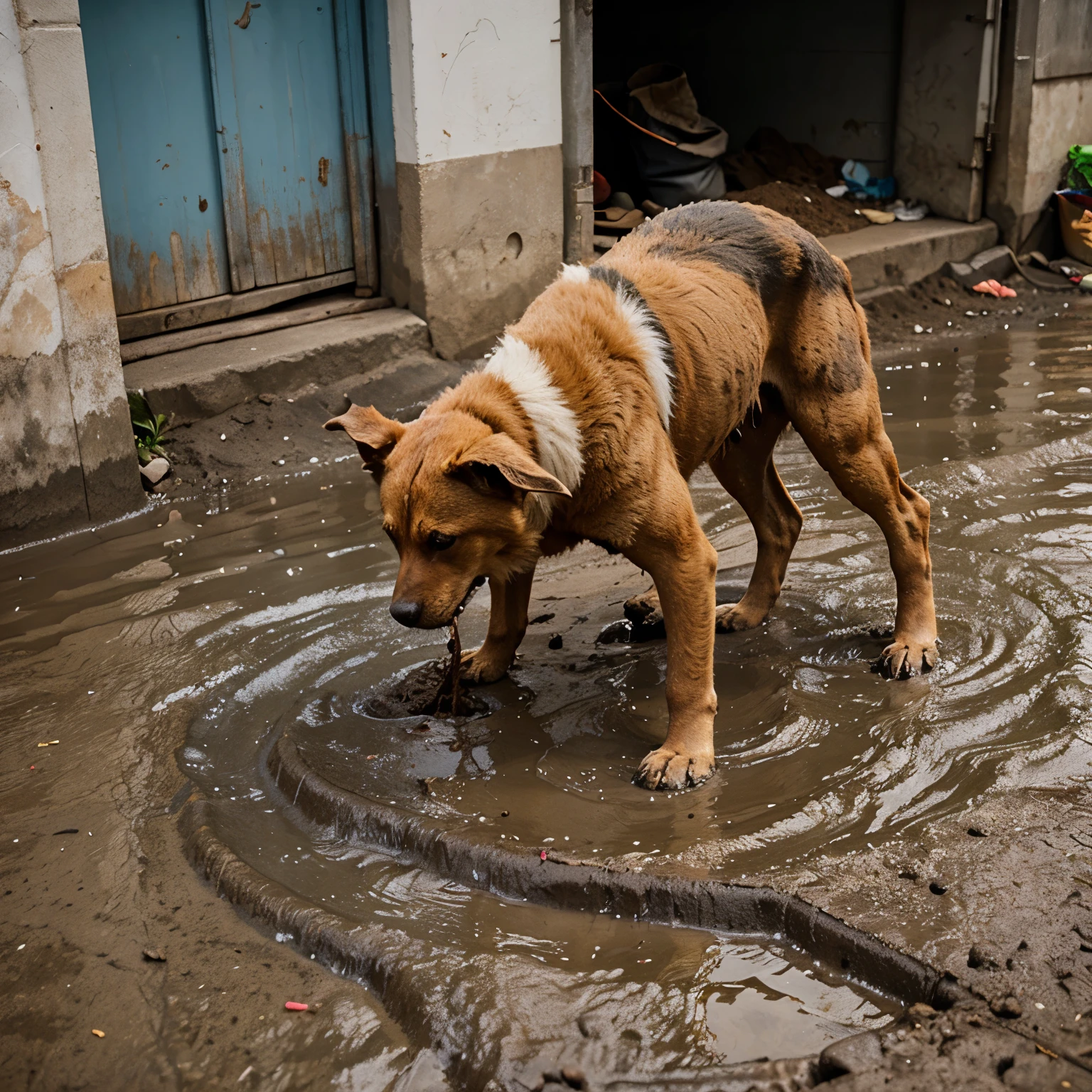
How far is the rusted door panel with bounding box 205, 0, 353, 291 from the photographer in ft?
25.1

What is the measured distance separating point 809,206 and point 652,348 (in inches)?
324

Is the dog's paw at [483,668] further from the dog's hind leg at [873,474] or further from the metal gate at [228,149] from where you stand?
the metal gate at [228,149]

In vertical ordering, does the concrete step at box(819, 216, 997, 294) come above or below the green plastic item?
below

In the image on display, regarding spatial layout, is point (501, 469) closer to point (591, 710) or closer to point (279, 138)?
point (591, 710)

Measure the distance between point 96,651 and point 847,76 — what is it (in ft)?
33.9

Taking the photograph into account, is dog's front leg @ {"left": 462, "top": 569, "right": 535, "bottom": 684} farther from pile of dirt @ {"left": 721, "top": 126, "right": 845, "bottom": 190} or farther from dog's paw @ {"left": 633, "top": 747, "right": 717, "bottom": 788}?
pile of dirt @ {"left": 721, "top": 126, "right": 845, "bottom": 190}

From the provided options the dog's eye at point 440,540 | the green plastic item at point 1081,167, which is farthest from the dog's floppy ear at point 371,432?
the green plastic item at point 1081,167

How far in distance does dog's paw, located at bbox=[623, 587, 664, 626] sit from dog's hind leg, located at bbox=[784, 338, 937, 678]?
0.94m

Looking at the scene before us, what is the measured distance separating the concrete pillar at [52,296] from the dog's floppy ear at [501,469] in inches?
141

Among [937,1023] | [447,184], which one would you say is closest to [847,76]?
[447,184]

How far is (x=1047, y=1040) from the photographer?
2.60 meters

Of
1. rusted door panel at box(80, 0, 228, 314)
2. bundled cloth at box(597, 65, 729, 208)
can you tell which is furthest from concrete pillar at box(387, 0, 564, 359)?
bundled cloth at box(597, 65, 729, 208)

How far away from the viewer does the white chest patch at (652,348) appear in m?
3.86

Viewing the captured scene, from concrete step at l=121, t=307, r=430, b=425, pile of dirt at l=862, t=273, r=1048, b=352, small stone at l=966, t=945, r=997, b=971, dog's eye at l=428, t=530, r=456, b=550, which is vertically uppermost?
dog's eye at l=428, t=530, r=456, b=550
